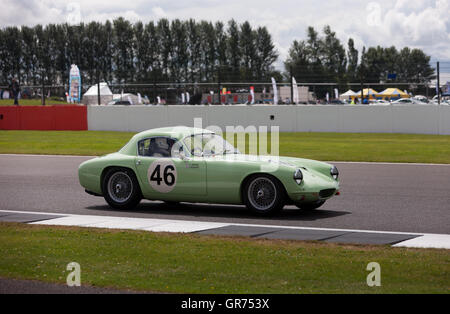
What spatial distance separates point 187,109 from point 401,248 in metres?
22.2

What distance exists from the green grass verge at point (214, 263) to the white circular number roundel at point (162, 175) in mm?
1847

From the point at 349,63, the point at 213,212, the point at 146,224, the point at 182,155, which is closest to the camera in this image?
the point at 146,224

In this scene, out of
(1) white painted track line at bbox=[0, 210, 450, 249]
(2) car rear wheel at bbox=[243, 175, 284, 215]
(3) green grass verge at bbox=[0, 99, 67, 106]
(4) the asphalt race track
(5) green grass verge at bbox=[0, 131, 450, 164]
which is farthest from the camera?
(3) green grass verge at bbox=[0, 99, 67, 106]

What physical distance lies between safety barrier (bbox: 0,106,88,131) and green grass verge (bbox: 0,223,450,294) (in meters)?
23.7

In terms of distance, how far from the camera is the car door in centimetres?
990

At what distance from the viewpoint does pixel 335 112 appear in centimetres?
2811

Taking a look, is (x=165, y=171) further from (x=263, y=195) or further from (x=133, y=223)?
(x=263, y=195)

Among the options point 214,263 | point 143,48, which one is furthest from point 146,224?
point 143,48

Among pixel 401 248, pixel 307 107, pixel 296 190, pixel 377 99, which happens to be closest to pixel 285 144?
pixel 307 107

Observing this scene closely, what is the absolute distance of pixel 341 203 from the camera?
10820mm

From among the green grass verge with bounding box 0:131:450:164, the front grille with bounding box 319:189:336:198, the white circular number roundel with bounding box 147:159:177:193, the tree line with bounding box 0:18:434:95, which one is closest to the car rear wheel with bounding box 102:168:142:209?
the white circular number roundel with bounding box 147:159:177:193

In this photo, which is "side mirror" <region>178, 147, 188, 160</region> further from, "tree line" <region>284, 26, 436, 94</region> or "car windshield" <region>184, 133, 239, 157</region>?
"tree line" <region>284, 26, 436, 94</region>

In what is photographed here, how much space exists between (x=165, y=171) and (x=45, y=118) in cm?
2271

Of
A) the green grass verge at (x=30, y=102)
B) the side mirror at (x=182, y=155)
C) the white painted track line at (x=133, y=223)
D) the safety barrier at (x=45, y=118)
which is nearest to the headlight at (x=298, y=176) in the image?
the white painted track line at (x=133, y=223)
